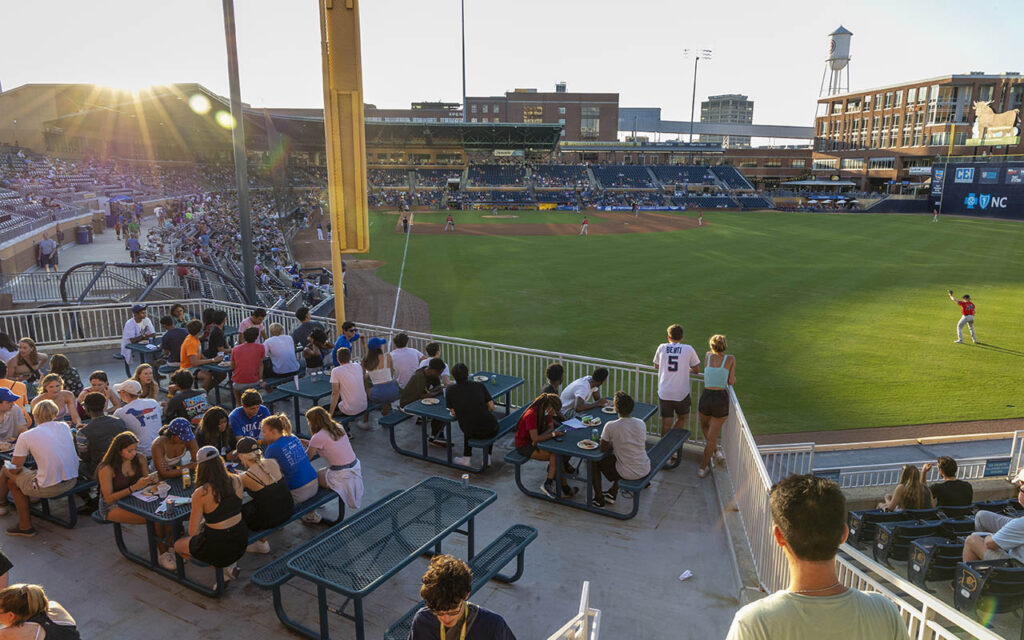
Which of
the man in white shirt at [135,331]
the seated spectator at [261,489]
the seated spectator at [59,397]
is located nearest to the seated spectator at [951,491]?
the seated spectator at [261,489]

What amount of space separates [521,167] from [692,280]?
205ft

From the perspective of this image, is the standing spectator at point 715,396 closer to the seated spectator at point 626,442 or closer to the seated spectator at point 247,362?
the seated spectator at point 626,442

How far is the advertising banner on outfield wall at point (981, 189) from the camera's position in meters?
59.1

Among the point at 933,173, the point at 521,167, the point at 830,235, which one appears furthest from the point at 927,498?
the point at 521,167

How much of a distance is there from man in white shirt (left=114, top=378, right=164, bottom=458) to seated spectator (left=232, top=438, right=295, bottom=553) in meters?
1.98

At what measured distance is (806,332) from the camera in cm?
1914

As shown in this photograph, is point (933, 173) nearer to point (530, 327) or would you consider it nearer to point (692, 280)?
point (692, 280)

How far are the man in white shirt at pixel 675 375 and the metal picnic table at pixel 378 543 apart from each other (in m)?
3.71

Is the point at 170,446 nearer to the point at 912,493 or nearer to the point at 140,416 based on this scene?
the point at 140,416

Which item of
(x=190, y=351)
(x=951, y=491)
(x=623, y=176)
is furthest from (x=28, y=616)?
(x=623, y=176)

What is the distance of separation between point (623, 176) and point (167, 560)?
8748cm

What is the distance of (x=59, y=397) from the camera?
7461 mm

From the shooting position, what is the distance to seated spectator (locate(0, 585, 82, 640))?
356cm

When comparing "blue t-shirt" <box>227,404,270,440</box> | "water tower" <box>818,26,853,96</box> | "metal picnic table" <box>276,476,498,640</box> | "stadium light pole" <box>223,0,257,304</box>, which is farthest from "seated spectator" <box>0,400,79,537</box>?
"water tower" <box>818,26,853,96</box>
